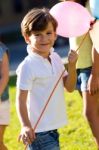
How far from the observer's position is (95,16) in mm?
4250

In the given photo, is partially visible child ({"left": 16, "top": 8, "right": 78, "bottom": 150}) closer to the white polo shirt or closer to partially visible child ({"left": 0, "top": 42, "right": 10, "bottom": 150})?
the white polo shirt

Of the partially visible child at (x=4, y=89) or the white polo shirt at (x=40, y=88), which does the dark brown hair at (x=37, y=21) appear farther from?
the partially visible child at (x=4, y=89)

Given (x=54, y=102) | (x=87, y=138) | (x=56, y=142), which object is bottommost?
(x=87, y=138)

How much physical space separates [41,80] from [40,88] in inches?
2.0

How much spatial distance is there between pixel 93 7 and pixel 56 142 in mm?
1026

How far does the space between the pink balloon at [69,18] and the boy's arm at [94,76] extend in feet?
1.40

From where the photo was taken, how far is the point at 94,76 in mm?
4492

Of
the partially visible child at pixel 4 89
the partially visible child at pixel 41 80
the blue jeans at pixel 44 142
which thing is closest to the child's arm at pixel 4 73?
the partially visible child at pixel 4 89

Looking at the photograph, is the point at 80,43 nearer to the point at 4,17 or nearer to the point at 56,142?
the point at 56,142

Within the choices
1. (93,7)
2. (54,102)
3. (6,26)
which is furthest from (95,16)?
(6,26)

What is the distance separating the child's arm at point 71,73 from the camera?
3.79 m

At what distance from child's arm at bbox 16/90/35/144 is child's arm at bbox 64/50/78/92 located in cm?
30

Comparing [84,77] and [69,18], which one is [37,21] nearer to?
[69,18]

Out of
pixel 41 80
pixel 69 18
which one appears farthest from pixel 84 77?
pixel 41 80
